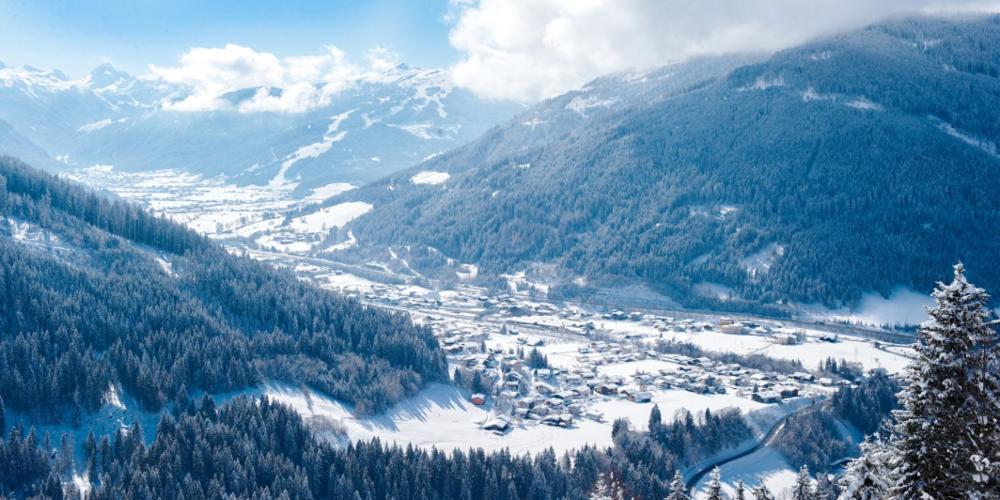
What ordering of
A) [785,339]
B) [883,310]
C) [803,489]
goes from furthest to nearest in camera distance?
[883,310] < [785,339] < [803,489]

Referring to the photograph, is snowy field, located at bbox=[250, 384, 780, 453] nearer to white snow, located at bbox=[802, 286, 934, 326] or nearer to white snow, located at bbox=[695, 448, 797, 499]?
white snow, located at bbox=[695, 448, 797, 499]

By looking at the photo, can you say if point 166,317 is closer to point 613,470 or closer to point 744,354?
point 613,470

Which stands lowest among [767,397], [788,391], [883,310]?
[767,397]

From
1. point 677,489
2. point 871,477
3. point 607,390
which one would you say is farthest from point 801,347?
point 871,477

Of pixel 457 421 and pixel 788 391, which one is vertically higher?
pixel 788 391

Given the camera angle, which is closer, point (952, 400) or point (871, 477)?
point (952, 400)

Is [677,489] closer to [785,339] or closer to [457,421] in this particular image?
[457,421]

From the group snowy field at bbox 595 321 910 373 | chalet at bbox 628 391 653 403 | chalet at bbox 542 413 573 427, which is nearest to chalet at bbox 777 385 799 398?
snowy field at bbox 595 321 910 373
